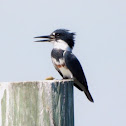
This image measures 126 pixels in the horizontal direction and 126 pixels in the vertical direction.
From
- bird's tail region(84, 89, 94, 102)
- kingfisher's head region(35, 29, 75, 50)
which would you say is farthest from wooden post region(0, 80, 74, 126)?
kingfisher's head region(35, 29, 75, 50)

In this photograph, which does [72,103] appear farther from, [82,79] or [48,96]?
[82,79]

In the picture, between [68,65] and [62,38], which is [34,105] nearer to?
[68,65]

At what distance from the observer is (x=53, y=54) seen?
734 centimetres

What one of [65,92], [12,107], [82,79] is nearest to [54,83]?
[65,92]

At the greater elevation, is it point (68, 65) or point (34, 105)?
point (68, 65)

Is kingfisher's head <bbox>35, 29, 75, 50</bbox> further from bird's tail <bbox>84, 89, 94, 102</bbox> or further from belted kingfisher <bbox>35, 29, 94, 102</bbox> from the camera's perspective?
bird's tail <bbox>84, 89, 94, 102</bbox>

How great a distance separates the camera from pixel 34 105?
10.8 feet

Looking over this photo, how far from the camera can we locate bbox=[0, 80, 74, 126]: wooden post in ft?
10.7

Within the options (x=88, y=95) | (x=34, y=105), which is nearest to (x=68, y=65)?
(x=88, y=95)

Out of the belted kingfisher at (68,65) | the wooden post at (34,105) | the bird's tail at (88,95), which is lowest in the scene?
the wooden post at (34,105)

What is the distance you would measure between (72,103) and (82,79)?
3637mm

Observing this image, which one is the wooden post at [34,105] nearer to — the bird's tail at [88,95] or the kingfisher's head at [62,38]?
the bird's tail at [88,95]

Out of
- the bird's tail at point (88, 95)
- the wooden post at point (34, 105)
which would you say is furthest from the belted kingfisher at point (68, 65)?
the wooden post at point (34, 105)

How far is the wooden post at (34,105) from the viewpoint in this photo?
3.28 metres
